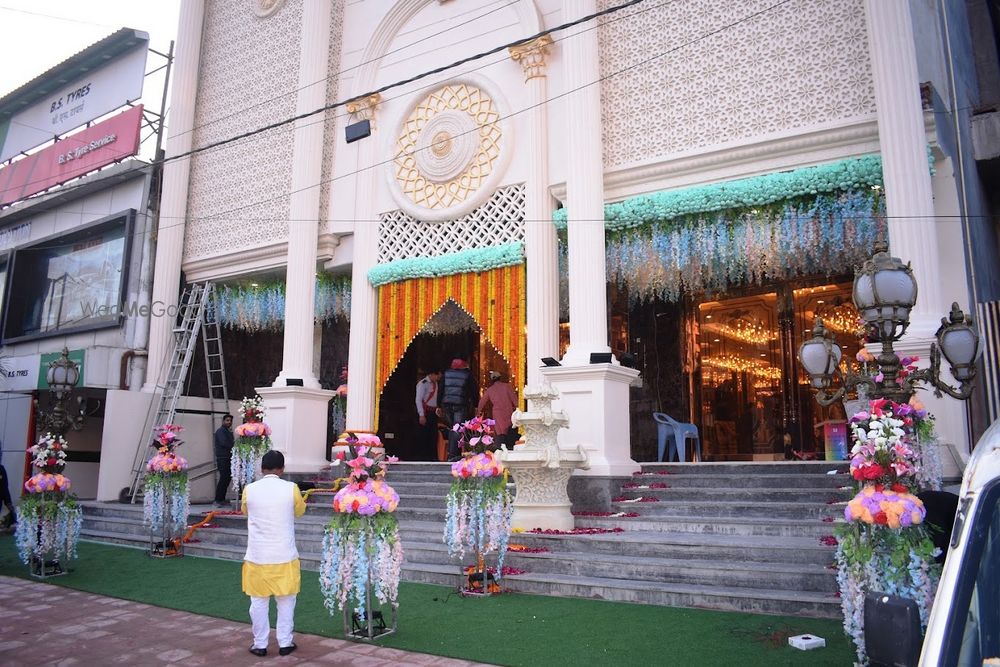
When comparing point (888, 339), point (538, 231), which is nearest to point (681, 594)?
point (888, 339)

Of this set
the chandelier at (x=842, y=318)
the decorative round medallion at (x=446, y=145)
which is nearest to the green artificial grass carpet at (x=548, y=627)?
the decorative round medallion at (x=446, y=145)

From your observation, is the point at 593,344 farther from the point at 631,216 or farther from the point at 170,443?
the point at 170,443

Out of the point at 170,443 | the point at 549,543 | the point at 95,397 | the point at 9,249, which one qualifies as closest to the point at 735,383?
the point at 549,543

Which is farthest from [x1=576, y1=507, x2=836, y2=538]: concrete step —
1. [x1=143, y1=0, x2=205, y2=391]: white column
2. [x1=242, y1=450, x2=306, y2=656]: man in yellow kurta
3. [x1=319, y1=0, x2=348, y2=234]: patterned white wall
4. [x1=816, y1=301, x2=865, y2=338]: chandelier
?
[x1=143, y1=0, x2=205, y2=391]: white column

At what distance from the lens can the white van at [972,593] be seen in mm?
1739

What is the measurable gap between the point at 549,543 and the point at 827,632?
9.22 feet

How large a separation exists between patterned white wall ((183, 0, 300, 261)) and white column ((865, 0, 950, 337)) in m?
9.22

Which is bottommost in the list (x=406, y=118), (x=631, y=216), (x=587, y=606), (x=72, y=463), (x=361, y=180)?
(x=587, y=606)

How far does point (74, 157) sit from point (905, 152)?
53.5ft

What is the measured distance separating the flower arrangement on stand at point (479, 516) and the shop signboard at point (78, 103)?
13300mm

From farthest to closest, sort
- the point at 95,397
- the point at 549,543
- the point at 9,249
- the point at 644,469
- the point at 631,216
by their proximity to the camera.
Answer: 1. the point at 9,249
2. the point at 95,397
3. the point at 631,216
4. the point at 644,469
5. the point at 549,543

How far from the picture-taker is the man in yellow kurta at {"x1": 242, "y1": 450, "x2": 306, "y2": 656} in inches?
189

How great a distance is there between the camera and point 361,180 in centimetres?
1226

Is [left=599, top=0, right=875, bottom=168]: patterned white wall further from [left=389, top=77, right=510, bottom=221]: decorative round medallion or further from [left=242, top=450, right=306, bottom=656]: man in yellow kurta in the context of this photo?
[left=242, top=450, right=306, bottom=656]: man in yellow kurta
